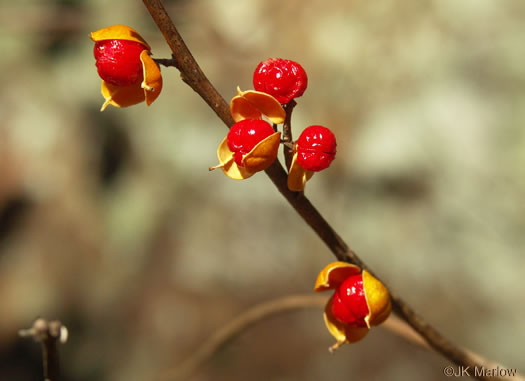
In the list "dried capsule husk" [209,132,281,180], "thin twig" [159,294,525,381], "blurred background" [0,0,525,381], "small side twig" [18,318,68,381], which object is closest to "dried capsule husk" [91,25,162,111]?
"dried capsule husk" [209,132,281,180]

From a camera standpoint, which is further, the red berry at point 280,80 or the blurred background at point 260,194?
the blurred background at point 260,194

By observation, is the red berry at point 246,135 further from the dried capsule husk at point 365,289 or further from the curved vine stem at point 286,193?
the dried capsule husk at point 365,289

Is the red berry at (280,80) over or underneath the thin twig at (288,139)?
over

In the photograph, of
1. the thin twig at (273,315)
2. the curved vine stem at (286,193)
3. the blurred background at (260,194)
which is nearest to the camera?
the curved vine stem at (286,193)

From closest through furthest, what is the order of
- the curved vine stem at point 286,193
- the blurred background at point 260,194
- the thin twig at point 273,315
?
the curved vine stem at point 286,193, the thin twig at point 273,315, the blurred background at point 260,194

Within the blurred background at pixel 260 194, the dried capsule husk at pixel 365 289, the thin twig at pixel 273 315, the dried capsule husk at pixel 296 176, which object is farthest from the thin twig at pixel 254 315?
the blurred background at pixel 260 194

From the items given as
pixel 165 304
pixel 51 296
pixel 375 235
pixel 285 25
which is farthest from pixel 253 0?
pixel 51 296

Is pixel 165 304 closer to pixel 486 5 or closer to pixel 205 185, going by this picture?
pixel 205 185

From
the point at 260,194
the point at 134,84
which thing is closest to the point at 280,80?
the point at 134,84
